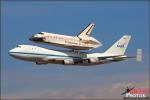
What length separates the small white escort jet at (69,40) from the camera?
122m

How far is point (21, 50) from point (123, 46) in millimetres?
38355

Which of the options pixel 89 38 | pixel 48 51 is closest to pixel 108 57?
pixel 89 38

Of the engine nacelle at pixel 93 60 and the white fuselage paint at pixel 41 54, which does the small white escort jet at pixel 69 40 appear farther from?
the engine nacelle at pixel 93 60

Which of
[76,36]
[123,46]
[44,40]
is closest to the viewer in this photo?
[44,40]

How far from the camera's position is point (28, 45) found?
129 metres

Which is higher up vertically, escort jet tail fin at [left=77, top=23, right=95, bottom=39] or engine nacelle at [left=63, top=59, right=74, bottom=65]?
escort jet tail fin at [left=77, top=23, right=95, bottom=39]

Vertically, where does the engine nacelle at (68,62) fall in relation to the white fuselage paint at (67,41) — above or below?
below

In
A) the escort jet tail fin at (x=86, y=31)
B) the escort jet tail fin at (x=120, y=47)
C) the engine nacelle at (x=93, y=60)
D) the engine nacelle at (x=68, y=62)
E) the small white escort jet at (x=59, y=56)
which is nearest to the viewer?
the small white escort jet at (x=59, y=56)

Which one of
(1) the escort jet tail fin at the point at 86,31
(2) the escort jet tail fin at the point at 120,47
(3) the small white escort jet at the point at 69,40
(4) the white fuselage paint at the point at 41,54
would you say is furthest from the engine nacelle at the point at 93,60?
(2) the escort jet tail fin at the point at 120,47

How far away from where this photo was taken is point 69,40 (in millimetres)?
124375

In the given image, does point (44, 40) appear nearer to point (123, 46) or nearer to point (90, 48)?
point (90, 48)

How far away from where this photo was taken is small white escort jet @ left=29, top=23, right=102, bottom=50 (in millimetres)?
122125

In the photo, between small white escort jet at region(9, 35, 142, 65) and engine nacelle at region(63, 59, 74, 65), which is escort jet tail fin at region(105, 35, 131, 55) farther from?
engine nacelle at region(63, 59, 74, 65)

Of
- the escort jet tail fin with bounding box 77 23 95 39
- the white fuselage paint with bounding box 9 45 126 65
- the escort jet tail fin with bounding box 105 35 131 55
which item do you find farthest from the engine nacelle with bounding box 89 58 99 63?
the escort jet tail fin with bounding box 105 35 131 55
